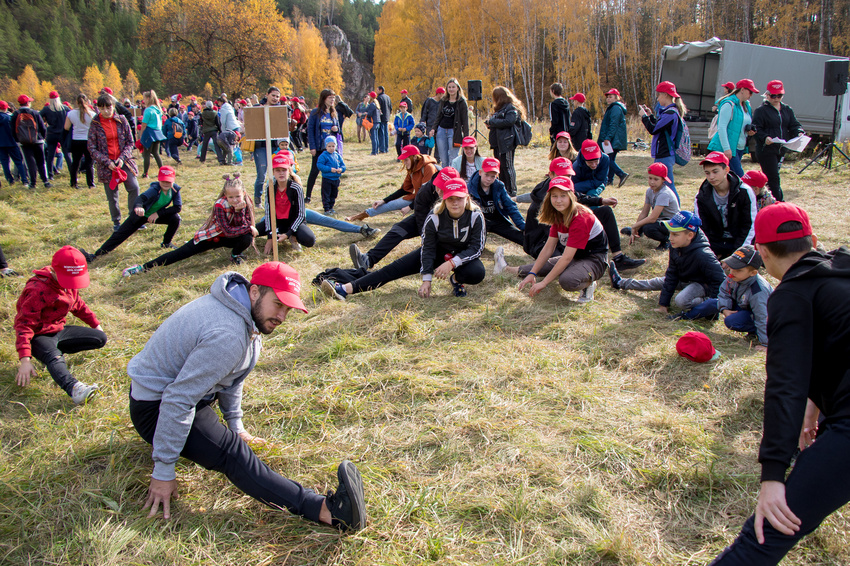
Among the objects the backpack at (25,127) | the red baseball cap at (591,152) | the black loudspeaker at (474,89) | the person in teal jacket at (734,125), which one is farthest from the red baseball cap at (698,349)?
the backpack at (25,127)

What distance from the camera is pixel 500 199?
6.38m

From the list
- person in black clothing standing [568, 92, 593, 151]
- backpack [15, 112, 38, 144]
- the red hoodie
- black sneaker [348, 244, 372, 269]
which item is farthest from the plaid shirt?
backpack [15, 112, 38, 144]

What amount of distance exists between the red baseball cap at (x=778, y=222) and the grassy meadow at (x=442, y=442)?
133 cm

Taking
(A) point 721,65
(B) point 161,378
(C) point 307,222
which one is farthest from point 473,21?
(B) point 161,378

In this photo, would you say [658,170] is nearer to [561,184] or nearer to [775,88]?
[561,184]

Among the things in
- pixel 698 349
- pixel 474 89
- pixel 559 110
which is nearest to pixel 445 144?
pixel 559 110

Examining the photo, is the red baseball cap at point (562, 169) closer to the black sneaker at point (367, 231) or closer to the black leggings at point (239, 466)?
the black sneaker at point (367, 231)

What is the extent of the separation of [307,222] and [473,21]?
28775 millimetres

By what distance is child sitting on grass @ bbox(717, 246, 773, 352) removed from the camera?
392 cm

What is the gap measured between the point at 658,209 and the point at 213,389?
556 cm

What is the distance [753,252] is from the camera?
12.8 feet

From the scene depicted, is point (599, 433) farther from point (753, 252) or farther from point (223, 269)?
point (223, 269)

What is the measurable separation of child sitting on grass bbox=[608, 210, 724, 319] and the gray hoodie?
3700 mm

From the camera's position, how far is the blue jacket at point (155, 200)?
659cm
